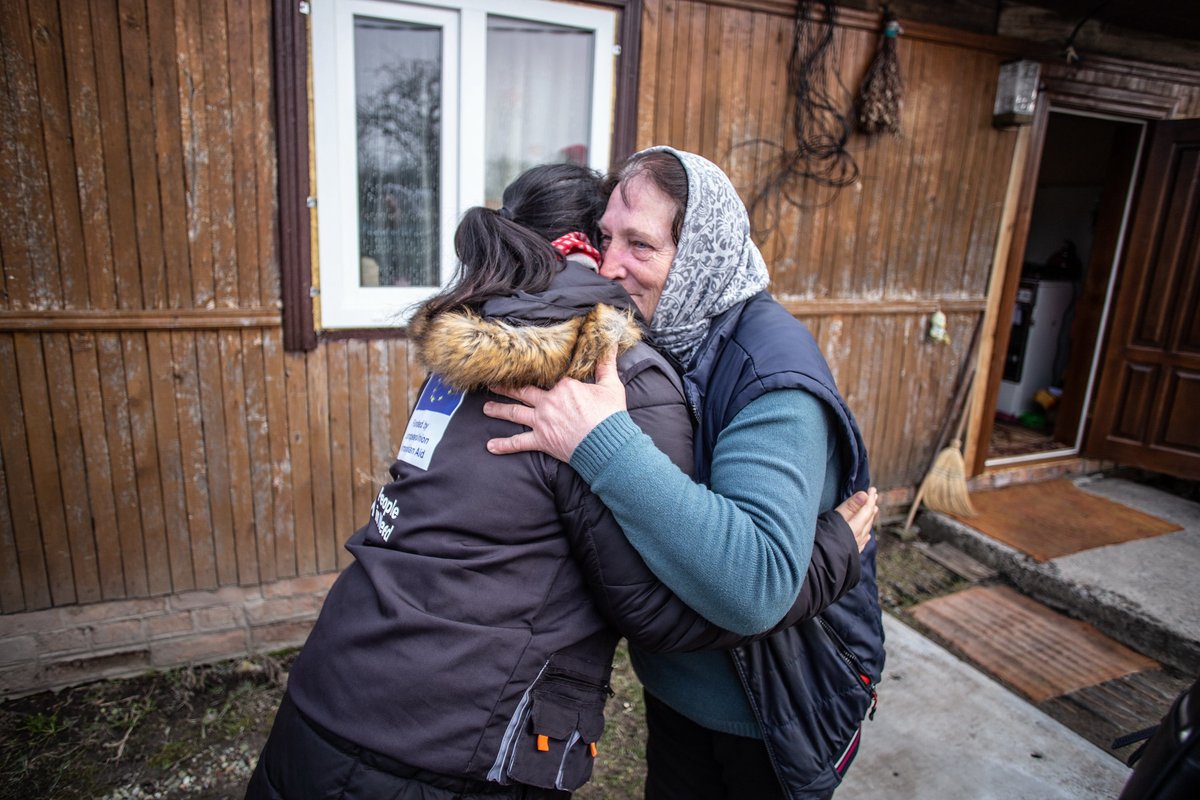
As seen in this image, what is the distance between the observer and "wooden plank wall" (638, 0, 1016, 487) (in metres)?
3.63

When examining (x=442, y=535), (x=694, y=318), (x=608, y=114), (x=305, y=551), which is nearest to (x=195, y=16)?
(x=608, y=114)

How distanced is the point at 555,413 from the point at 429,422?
0.25 metres

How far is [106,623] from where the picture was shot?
3.02 m

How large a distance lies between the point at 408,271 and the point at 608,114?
1.25 m

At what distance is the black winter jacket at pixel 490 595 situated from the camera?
1.07m

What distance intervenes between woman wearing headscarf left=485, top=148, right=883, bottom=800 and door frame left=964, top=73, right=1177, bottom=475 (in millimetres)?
3990

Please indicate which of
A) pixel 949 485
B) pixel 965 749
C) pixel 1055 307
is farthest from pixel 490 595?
pixel 1055 307

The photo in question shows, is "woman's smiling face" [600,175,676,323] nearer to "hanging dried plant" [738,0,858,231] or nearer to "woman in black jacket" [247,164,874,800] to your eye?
"woman in black jacket" [247,164,874,800]

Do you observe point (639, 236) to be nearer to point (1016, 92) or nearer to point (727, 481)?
point (727, 481)

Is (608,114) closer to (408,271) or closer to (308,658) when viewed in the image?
(408,271)

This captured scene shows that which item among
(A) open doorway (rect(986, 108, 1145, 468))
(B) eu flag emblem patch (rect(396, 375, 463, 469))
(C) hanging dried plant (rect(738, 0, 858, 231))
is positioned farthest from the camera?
(A) open doorway (rect(986, 108, 1145, 468))

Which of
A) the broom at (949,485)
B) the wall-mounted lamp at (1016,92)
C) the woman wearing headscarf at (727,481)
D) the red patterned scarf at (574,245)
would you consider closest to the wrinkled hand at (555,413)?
the woman wearing headscarf at (727,481)

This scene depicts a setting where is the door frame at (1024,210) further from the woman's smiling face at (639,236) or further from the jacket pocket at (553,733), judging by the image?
the jacket pocket at (553,733)

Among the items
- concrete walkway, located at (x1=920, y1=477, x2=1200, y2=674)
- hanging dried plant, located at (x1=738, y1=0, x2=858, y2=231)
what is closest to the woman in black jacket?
hanging dried plant, located at (x1=738, y1=0, x2=858, y2=231)
